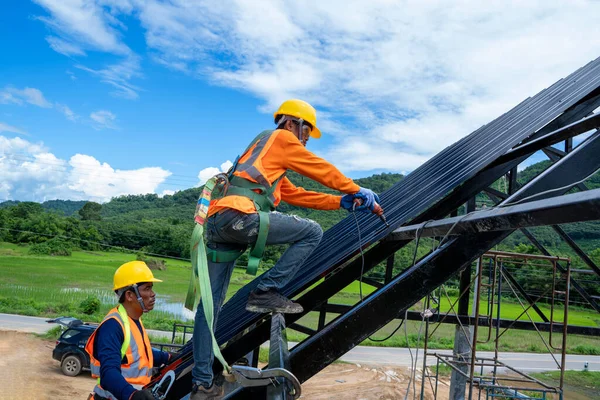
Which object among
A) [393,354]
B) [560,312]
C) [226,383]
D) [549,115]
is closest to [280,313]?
[226,383]

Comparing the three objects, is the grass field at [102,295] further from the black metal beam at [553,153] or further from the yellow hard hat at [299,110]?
the yellow hard hat at [299,110]

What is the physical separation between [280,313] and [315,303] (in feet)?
4.36

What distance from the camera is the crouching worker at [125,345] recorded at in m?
3.23

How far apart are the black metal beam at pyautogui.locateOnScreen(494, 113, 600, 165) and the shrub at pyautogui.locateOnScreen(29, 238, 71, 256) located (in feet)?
275

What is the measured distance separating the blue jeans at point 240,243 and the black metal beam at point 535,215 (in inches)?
41.1

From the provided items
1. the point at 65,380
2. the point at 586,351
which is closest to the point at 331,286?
the point at 65,380

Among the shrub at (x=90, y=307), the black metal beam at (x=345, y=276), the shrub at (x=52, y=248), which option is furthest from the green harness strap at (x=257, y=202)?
the shrub at (x=52, y=248)

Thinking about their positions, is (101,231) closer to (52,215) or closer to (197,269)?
(52,215)

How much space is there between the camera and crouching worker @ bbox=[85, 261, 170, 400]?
3.23 m

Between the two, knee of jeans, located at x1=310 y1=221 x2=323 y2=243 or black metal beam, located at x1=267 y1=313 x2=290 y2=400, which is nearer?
black metal beam, located at x1=267 y1=313 x2=290 y2=400

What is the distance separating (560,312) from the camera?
66812 mm

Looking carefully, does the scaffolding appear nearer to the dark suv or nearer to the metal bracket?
the metal bracket

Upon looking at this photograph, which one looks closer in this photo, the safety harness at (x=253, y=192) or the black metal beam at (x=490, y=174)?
the safety harness at (x=253, y=192)

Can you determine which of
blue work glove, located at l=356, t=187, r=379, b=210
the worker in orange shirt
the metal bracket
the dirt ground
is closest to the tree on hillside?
the dirt ground
